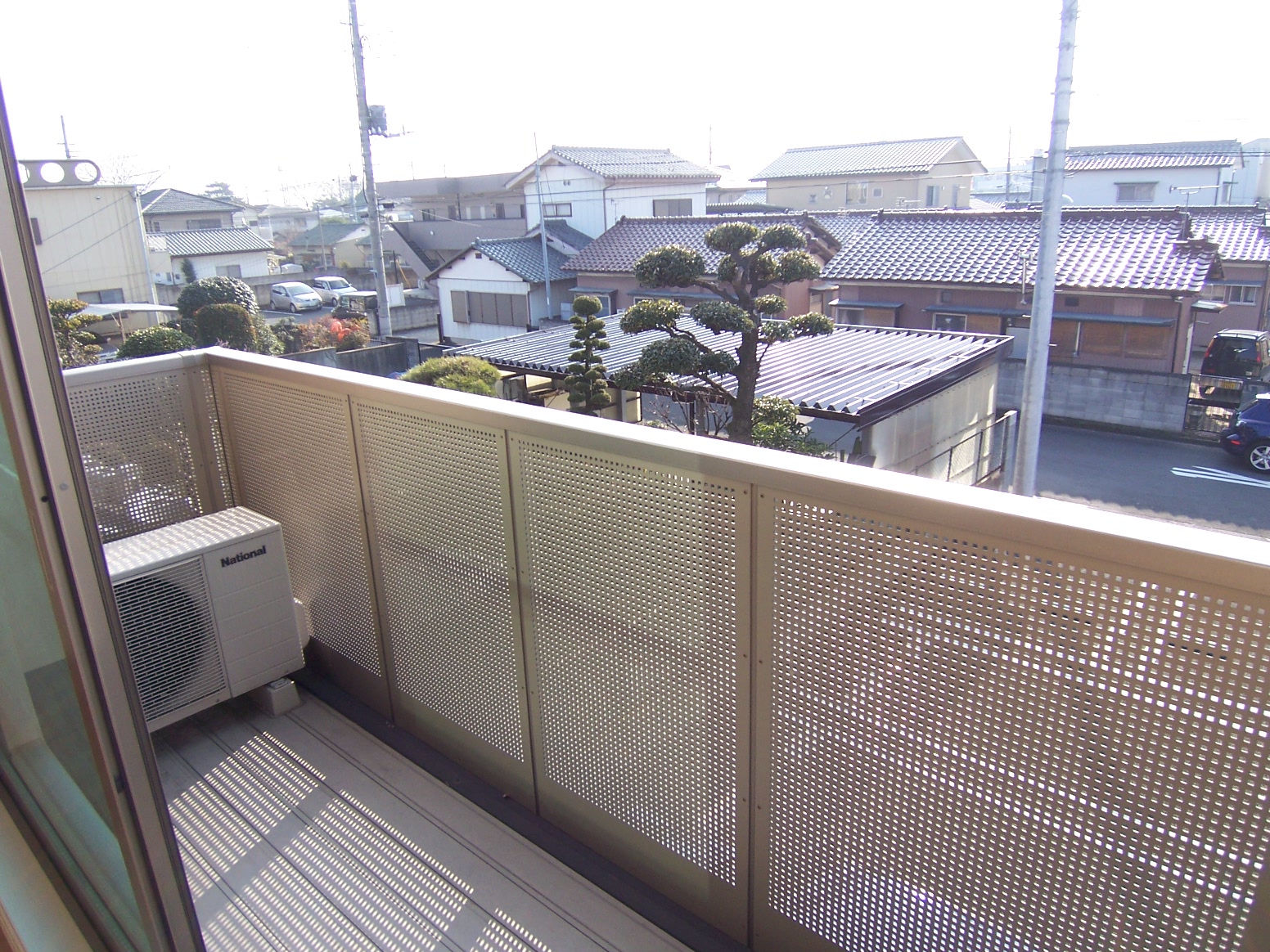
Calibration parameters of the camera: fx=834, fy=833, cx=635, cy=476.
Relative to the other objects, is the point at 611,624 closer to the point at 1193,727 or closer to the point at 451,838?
the point at 451,838

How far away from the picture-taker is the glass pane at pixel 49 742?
3.47 ft

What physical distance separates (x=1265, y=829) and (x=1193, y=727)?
144 mm

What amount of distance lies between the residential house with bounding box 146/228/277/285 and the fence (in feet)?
61.4

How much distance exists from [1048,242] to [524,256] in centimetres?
1316

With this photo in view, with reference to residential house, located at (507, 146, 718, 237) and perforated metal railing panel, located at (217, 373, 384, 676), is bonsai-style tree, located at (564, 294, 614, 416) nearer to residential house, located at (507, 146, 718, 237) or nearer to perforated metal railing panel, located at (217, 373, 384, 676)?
perforated metal railing panel, located at (217, 373, 384, 676)

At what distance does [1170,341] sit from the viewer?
12.3 metres

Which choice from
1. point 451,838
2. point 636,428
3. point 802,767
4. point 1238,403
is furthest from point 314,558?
point 1238,403

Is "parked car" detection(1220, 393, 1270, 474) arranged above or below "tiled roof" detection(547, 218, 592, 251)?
below

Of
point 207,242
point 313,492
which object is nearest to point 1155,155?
point 207,242

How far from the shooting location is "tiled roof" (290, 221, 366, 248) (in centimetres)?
3177

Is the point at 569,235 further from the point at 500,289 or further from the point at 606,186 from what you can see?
the point at 500,289

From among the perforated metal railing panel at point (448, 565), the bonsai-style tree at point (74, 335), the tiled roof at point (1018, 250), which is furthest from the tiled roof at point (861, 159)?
the perforated metal railing panel at point (448, 565)

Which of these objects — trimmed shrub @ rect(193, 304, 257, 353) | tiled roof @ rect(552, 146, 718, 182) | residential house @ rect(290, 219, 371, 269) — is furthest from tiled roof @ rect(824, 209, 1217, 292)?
residential house @ rect(290, 219, 371, 269)

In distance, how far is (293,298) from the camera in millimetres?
22797
